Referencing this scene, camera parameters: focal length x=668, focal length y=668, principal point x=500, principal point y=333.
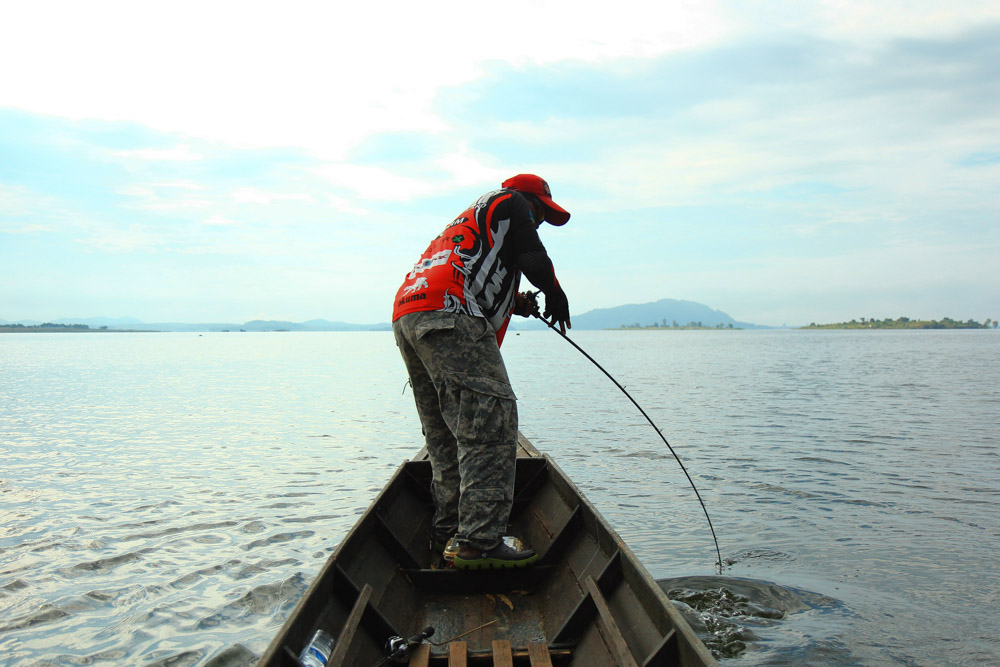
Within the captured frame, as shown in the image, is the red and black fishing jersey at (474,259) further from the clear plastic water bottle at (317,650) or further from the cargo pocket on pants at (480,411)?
the clear plastic water bottle at (317,650)

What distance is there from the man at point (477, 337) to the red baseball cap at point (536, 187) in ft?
0.59

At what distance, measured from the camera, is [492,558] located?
4.20 m

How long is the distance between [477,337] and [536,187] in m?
1.23

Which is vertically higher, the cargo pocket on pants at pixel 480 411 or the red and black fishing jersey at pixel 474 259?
the red and black fishing jersey at pixel 474 259

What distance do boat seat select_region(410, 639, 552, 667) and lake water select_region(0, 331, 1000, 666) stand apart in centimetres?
247

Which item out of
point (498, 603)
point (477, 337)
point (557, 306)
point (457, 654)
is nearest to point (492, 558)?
point (498, 603)

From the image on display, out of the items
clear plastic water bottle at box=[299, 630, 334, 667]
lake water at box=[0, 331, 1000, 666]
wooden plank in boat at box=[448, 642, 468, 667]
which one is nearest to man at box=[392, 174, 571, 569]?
wooden plank in boat at box=[448, 642, 468, 667]

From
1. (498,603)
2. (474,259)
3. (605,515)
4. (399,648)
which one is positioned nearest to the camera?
(399,648)

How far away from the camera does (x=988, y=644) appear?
216 inches

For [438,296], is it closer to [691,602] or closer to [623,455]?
[691,602]

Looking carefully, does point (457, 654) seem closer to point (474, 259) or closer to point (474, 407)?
point (474, 407)

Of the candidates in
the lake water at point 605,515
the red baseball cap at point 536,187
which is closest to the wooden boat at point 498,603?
the lake water at point 605,515

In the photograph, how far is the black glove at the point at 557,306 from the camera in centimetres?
451

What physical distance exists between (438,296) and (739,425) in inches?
590
